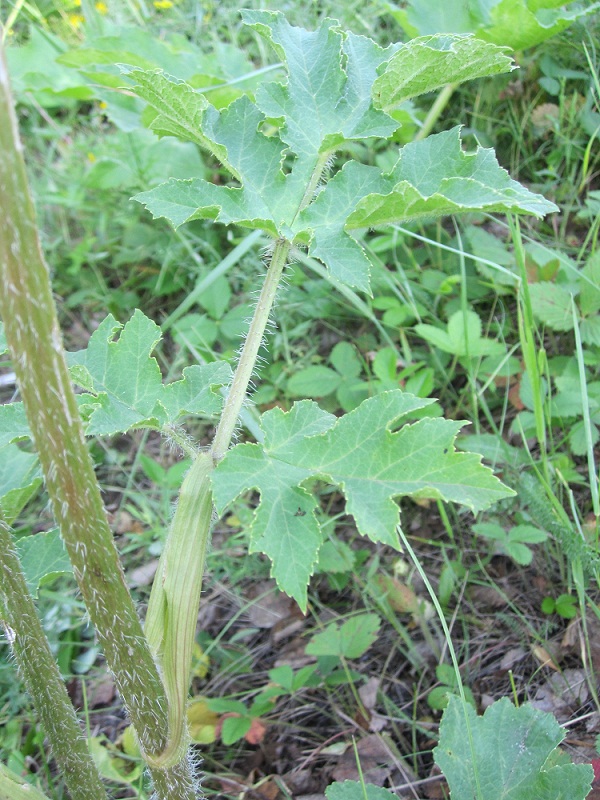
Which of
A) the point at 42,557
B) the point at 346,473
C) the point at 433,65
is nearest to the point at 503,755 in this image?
the point at 346,473

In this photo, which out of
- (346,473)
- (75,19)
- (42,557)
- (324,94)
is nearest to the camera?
(346,473)

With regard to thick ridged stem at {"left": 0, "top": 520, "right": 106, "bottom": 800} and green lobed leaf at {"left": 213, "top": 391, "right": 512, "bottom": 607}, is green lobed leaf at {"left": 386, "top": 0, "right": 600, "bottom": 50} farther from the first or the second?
thick ridged stem at {"left": 0, "top": 520, "right": 106, "bottom": 800}

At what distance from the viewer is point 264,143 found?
1.54 meters

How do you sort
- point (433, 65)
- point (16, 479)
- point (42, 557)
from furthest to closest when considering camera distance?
point (16, 479), point (42, 557), point (433, 65)

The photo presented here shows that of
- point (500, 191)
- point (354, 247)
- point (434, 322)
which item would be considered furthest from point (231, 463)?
point (434, 322)

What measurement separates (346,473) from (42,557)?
2.62 feet

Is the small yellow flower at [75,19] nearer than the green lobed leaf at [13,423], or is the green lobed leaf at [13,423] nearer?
the green lobed leaf at [13,423]

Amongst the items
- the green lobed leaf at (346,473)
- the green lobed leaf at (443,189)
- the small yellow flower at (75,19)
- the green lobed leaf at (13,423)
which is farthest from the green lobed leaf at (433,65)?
the small yellow flower at (75,19)

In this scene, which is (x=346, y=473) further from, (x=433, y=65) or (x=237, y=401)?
(x=433, y=65)

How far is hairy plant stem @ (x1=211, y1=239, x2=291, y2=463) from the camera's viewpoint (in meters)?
1.38

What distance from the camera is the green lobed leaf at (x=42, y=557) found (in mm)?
1610

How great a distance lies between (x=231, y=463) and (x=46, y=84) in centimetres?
272

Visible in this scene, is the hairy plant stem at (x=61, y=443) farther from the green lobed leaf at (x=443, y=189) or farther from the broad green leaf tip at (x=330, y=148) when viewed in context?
the green lobed leaf at (x=443, y=189)

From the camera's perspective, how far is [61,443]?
109cm
